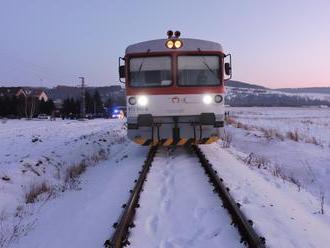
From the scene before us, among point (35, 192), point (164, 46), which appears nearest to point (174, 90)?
Answer: point (164, 46)

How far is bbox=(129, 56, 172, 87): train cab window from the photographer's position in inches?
516

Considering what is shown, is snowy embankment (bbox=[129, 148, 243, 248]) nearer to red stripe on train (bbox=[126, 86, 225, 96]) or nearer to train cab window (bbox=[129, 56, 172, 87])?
red stripe on train (bbox=[126, 86, 225, 96])

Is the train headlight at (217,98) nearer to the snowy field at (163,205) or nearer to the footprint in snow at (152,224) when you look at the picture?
the snowy field at (163,205)

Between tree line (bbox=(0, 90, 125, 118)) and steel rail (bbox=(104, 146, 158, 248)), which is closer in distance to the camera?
steel rail (bbox=(104, 146, 158, 248))

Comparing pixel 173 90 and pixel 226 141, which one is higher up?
pixel 173 90

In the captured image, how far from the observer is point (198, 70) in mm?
13242

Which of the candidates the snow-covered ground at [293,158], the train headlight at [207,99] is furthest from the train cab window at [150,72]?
the snow-covered ground at [293,158]

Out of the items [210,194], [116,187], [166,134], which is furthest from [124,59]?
[210,194]

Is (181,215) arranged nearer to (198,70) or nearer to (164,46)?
(198,70)

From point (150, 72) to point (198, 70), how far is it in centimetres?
125

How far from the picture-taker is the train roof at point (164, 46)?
13.2 meters

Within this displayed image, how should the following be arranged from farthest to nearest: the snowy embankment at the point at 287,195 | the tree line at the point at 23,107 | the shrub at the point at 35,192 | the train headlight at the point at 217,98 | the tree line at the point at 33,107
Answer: the tree line at the point at 33,107 → the tree line at the point at 23,107 → the train headlight at the point at 217,98 → the shrub at the point at 35,192 → the snowy embankment at the point at 287,195

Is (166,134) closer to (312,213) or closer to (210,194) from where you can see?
(210,194)

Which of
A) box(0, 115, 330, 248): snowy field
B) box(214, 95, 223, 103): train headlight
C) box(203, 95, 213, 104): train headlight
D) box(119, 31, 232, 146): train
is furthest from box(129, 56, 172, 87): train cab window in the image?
box(0, 115, 330, 248): snowy field
